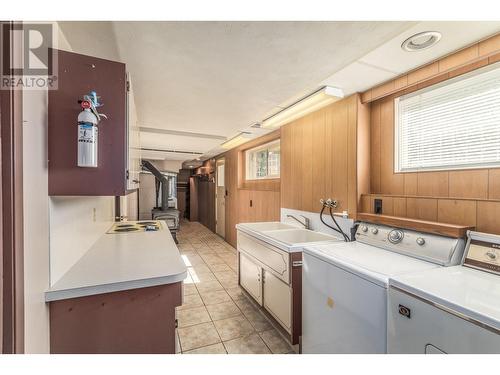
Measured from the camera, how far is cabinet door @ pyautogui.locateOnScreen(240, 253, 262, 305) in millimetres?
2398

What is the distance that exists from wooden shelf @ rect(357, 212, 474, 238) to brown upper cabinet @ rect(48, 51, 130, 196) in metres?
1.79

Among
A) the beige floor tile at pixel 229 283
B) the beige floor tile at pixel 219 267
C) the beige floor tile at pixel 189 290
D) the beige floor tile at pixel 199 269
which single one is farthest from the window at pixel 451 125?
the beige floor tile at pixel 199 269

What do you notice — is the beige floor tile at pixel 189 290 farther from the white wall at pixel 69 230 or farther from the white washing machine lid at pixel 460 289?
the white washing machine lid at pixel 460 289

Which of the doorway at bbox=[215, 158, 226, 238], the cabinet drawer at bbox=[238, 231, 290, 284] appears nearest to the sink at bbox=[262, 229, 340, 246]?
the cabinet drawer at bbox=[238, 231, 290, 284]

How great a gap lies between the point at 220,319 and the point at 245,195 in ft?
8.25

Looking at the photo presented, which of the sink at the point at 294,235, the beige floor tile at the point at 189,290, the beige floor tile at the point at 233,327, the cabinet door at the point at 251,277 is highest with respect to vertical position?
the sink at the point at 294,235

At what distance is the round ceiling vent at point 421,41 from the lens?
4.07 ft

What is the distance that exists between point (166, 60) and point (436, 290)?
5.83 feet

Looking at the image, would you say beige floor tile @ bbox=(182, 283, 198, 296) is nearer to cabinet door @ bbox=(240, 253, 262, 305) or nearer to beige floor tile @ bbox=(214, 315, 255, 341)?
cabinet door @ bbox=(240, 253, 262, 305)

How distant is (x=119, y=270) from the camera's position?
122 centimetres

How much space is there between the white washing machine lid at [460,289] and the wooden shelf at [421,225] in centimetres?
21

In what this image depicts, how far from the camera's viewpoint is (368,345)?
1171mm
